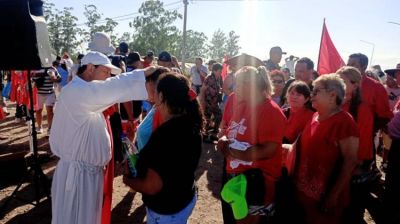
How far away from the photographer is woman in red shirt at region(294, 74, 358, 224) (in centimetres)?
249

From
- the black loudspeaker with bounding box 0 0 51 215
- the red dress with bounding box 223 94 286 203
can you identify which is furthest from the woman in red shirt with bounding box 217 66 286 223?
the black loudspeaker with bounding box 0 0 51 215

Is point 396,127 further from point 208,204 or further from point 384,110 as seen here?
point 208,204

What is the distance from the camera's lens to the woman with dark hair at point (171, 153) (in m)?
1.85

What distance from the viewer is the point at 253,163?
2.60 metres

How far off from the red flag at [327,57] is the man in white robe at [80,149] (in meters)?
3.38

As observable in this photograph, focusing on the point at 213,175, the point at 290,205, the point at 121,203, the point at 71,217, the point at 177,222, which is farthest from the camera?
the point at 213,175

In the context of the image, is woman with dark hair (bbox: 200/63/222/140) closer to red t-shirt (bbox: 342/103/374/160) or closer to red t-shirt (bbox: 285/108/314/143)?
red t-shirt (bbox: 285/108/314/143)

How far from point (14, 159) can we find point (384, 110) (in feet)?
17.5

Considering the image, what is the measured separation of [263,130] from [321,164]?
0.52 m

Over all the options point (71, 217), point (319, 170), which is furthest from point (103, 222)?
point (319, 170)

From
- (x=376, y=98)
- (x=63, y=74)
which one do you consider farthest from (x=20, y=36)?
(x=63, y=74)

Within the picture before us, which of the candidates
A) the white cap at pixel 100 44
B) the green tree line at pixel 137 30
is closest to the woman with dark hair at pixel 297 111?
the white cap at pixel 100 44

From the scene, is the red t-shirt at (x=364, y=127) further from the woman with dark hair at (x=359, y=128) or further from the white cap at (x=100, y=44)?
the white cap at (x=100, y=44)

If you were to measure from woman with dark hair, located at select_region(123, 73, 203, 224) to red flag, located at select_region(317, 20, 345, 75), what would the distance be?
11.0 ft
